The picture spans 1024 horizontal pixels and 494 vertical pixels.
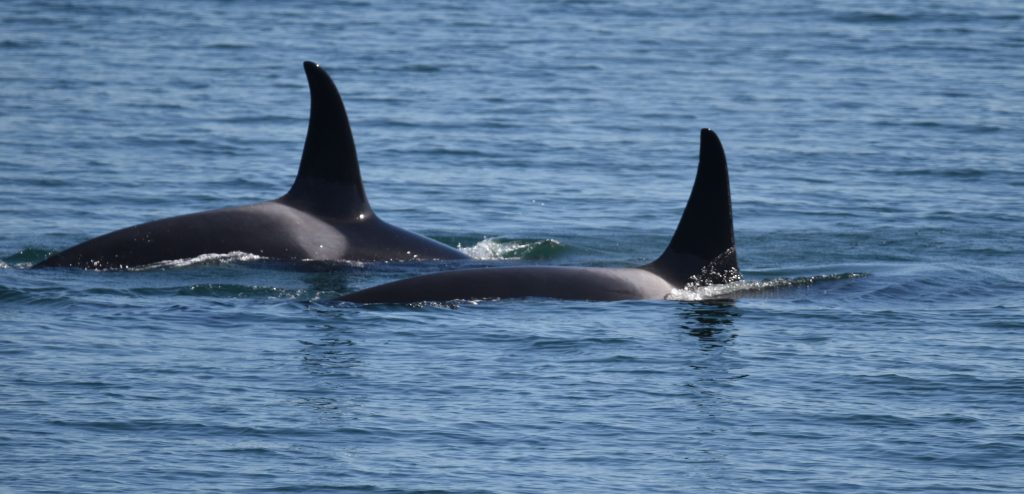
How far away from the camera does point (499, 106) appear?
114 feet

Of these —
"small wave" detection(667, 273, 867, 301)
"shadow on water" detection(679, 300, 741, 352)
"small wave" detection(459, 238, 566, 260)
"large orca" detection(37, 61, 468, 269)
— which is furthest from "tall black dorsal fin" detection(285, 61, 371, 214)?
"shadow on water" detection(679, 300, 741, 352)

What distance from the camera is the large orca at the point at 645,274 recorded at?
1652 centimetres

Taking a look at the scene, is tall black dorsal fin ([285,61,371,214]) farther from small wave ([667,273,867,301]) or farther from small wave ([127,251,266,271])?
small wave ([667,273,867,301])

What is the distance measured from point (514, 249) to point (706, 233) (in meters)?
4.20

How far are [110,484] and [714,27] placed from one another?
1464 inches

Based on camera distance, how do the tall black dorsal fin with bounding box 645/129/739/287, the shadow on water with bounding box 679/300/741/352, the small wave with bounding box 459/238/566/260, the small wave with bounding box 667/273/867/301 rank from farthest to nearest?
1. the small wave with bounding box 459/238/566/260
2. the small wave with bounding box 667/273/867/301
3. the tall black dorsal fin with bounding box 645/129/739/287
4. the shadow on water with bounding box 679/300/741/352

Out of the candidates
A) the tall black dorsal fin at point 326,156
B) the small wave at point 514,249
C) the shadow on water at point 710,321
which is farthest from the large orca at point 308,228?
the shadow on water at point 710,321

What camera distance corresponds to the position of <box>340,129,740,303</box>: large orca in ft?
54.2

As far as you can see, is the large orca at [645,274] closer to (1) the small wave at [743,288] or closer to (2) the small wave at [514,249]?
(1) the small wave at [743,288]

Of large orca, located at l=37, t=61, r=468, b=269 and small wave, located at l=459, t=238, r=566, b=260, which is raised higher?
large orca, located at l=37, t=61, r=468, b=269

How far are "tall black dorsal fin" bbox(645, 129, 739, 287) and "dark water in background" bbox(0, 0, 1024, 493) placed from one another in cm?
48

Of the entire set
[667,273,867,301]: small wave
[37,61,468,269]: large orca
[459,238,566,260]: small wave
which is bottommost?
[667,273,867,301]: small wave

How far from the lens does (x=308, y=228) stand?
1880 cm

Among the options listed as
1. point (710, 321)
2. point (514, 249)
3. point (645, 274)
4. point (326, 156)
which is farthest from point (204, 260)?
point (710, 321)
